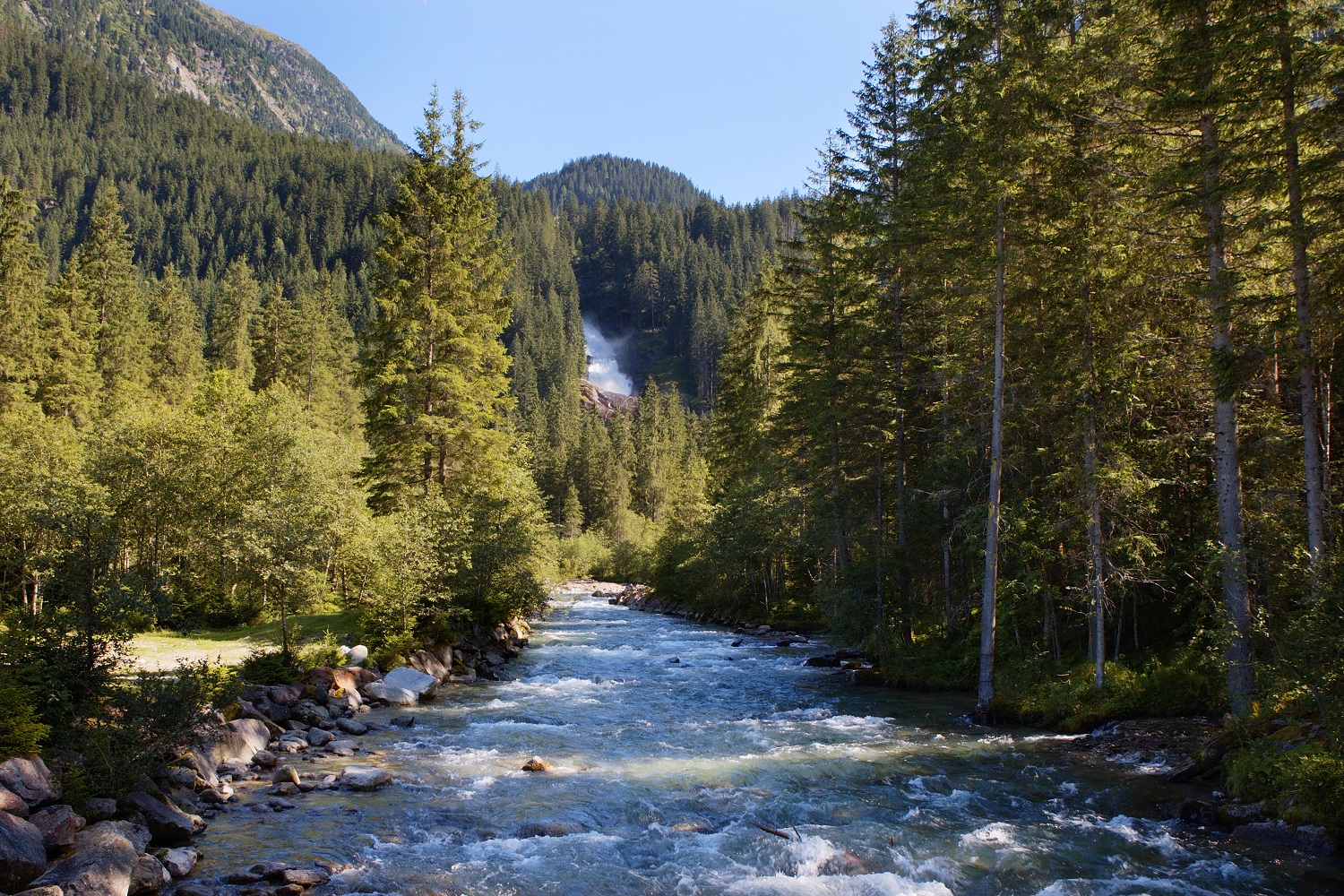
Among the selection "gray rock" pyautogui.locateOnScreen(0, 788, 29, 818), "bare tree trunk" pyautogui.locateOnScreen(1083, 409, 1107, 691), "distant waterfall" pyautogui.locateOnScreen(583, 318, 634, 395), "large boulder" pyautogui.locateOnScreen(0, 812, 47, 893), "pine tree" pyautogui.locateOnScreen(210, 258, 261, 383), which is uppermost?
"distant waterfall" pyautogui.locateOnScreen(583, 318, 634, 395)

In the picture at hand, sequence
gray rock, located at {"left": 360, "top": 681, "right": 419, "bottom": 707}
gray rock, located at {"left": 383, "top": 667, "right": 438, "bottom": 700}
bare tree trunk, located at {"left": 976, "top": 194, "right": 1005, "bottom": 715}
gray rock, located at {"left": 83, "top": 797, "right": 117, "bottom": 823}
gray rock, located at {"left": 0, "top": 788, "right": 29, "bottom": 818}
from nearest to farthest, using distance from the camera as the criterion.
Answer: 1. gray rock, located at {"left": 0, "top": 788, "right": 29, "bottom": 818}
2. gray rock, located at {"left": 83, "top": 797, "right": 117, "bottom": 823}
3. bare tree trunk, located at {"left": 976, "top": 194, "right": 1005, "bottom": 715}
4. gray rock, located at {"left": 360, "top": 681, "right": 419, "bottom": 707}
5. gray rock, located at {"left": 383, "top": 667, "right": 438, "bottom": 700}

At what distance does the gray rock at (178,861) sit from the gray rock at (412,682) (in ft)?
34.4

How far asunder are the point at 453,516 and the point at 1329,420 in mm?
22741

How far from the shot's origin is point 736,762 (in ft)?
46.6

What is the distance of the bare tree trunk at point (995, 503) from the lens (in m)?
17.8

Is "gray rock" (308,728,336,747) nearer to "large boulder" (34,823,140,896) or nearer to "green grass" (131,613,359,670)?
"green grass" (131,613,359,670)

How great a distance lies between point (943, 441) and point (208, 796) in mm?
18369

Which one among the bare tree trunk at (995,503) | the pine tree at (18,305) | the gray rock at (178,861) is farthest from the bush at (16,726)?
the pine tree at (18,305)

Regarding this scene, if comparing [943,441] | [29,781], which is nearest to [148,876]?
[29,781]

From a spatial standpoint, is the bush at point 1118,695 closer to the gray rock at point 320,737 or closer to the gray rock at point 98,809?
the gray rock at point 320,737

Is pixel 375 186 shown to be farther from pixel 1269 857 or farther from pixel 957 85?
pixel 1269 857

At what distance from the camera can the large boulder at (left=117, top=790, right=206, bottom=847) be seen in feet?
31.5

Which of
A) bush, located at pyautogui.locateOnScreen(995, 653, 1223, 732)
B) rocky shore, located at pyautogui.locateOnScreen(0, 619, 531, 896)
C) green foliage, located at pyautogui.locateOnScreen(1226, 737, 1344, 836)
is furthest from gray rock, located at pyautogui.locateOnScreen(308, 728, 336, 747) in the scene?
green foliage, located at pyautogui.locateOnScreen(1226, 737, 1344, 836)

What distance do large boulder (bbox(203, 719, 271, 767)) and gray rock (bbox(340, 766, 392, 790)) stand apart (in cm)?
203
